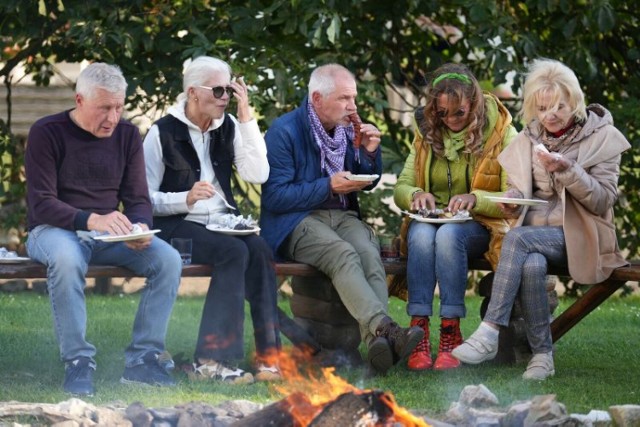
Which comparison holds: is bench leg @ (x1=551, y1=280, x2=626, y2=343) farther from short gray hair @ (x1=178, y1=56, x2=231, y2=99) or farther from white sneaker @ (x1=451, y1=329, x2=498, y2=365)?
short gray hair @ (x1=178, y1=56, x2=231, y2=99)

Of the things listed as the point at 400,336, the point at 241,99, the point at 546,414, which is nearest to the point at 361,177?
the point at 241,99

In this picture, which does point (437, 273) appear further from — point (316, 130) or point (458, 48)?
point (458, 48)

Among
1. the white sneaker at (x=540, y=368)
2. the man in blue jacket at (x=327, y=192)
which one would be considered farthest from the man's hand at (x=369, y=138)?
the white sneaker at (x=540, y=368)

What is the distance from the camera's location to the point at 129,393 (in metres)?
5.82

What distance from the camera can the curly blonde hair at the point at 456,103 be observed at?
689cm

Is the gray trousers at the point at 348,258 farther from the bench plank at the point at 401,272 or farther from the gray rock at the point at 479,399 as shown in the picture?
the gray rock at the point at 479,399

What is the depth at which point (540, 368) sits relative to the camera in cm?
642

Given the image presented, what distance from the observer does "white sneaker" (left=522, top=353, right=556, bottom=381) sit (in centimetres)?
639

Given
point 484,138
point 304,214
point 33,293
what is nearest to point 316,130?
point 304,214

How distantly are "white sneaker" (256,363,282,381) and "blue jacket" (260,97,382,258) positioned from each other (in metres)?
0.72

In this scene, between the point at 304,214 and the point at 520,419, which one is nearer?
the point at 520,419

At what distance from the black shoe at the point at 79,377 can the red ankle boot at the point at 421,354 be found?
1630mm

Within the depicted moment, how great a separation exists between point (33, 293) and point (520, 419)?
5875 millimetres

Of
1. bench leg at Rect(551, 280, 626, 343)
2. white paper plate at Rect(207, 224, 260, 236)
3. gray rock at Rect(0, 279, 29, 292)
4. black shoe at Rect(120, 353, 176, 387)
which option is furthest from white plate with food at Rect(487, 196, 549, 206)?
gray rock at Rect(0, 279, 29, 292)
